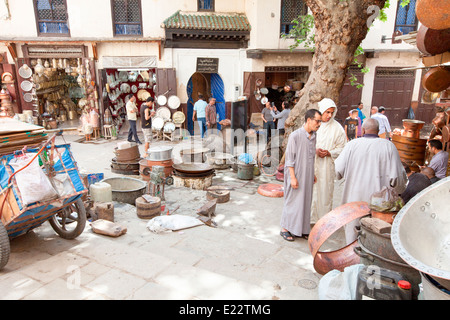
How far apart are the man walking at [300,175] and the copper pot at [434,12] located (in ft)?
5.58

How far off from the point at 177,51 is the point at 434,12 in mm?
11898

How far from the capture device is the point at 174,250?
4.47m

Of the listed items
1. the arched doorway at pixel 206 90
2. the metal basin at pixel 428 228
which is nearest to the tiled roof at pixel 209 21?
the arched doorway at pixel 206 90

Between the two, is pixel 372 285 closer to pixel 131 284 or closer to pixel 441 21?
pixel 131 284

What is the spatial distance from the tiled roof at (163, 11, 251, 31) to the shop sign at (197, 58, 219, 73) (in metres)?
1.32

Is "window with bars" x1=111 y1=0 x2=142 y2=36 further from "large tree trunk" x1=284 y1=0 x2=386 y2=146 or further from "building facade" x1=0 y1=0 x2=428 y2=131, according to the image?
"large tree trunk" x1=284 y1=0 x2=386 y2=146

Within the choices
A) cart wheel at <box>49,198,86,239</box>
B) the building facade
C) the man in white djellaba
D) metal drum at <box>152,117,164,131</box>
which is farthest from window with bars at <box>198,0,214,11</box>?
cart wheel at <box>49,198,86,239</box>

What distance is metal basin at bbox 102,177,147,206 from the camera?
259 inches

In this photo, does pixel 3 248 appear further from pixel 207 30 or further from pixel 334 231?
pixel 207 30

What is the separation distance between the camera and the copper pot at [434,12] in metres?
3.69

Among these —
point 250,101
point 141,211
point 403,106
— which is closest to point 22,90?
point 250,101

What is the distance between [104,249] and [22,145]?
1746mm

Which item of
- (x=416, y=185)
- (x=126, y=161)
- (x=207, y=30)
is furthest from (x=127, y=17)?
(x=416, y=185)

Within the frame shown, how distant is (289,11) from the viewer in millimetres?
14625
